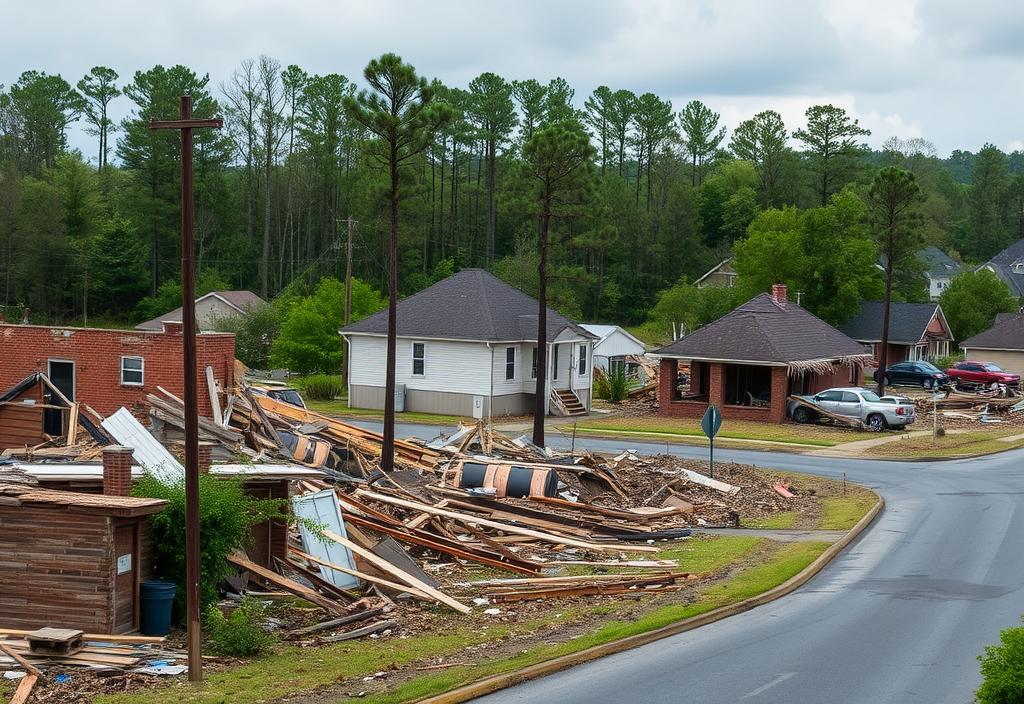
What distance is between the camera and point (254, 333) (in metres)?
69.9

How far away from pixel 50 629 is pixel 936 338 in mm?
70245

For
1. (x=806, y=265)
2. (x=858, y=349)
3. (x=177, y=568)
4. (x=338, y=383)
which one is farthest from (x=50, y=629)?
(x=806, y=265)

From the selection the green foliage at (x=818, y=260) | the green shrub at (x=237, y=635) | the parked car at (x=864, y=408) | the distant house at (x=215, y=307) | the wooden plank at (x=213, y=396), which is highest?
the green foliage at (x=818, y=260)

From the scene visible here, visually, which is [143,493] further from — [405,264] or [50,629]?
[405,264]

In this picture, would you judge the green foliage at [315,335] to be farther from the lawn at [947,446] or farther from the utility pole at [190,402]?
the utility pole at [190,402]

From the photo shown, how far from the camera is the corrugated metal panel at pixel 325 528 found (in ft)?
69.5

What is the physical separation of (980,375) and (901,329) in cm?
958

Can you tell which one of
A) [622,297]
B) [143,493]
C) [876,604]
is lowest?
[876,604]

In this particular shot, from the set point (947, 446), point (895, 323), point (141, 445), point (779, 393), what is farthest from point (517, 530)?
point (895, 323)

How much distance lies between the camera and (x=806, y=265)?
73875 millimetres

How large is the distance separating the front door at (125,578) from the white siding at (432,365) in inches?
1383

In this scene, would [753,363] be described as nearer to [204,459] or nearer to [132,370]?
[132,370]

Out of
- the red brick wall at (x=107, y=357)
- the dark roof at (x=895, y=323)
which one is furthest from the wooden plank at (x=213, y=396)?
the dark roof at (x=895, y=323)

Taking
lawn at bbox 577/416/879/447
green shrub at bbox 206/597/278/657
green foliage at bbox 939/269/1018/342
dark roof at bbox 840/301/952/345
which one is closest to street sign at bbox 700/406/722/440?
lawn at bbox 577/416/879/447
